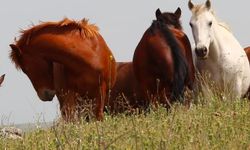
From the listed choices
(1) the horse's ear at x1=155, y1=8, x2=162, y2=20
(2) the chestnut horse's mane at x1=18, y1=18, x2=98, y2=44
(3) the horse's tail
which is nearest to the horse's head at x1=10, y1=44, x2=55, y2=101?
(2) the chestnut horse's mane at x1=18, y1=18, x2=98, y2=44

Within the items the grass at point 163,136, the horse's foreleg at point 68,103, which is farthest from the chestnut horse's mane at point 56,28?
the grass at point 163,136

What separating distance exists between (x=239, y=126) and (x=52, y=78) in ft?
16.2

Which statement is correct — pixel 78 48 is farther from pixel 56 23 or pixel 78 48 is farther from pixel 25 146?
pixel 25 146

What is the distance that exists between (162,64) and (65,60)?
163cm

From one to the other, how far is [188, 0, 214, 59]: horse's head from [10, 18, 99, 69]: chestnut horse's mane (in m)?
1.74

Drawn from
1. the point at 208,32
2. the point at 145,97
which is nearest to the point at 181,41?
the point at 208,32

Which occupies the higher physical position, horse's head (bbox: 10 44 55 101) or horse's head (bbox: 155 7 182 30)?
horse's head (bbox: 155 7 182 30)

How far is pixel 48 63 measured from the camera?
952 centimetres

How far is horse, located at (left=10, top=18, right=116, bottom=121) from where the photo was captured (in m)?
9.16

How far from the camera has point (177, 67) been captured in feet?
32.1

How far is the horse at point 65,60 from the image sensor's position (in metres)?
9.16

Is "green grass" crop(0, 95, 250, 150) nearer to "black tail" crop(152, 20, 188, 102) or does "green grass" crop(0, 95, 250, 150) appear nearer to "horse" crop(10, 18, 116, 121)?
"horse" crop(10, 18, 116, 121)

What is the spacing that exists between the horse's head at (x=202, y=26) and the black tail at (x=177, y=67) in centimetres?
30

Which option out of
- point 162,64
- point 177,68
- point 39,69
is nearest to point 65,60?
point 39,69
